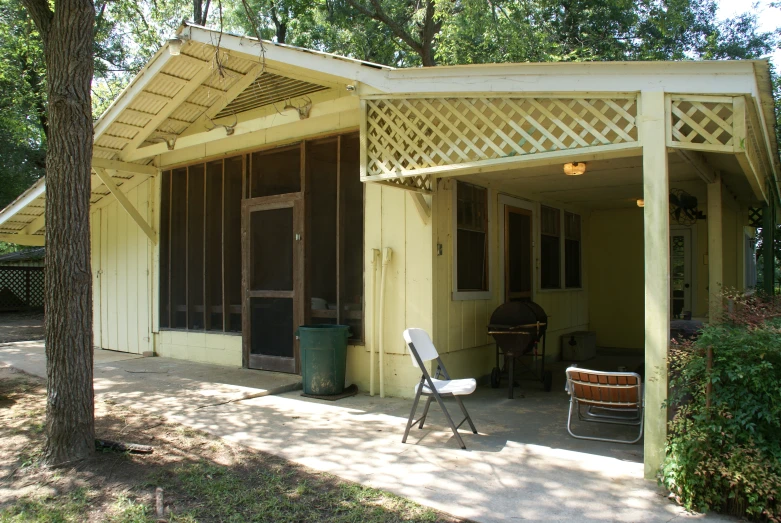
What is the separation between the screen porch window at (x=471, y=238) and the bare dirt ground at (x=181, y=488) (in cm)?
322

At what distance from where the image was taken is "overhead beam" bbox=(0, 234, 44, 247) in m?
11.1

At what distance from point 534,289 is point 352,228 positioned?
9.91 feet

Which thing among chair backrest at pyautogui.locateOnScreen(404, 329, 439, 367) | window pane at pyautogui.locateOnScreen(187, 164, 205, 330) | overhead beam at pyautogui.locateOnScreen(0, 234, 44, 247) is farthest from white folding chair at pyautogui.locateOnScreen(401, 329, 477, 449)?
overhead beam at pyautogui.locateOnScreen(0, 234, 44, 247)

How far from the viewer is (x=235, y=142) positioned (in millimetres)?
7977

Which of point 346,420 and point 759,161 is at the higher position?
point 759,161

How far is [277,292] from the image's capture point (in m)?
7.37

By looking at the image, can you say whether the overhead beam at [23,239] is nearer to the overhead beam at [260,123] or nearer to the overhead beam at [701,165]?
the overhead beam at [260,123]

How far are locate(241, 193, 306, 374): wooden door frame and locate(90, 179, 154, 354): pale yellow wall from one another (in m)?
2.48

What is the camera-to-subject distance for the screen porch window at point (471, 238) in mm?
6605

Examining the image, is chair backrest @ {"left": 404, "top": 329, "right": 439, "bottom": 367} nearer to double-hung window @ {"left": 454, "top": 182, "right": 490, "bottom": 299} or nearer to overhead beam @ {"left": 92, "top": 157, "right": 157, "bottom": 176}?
double-hung window @ {"left": 454, "top": 182, "right": 490, "bottom": 299}

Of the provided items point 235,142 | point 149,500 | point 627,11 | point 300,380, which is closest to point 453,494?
point 149,500

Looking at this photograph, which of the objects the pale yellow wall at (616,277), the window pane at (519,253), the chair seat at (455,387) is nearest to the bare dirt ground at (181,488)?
the chair seat at (455,387)

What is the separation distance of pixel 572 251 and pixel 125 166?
7292 mm

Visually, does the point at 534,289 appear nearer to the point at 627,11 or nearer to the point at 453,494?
→ the point at 453,494
